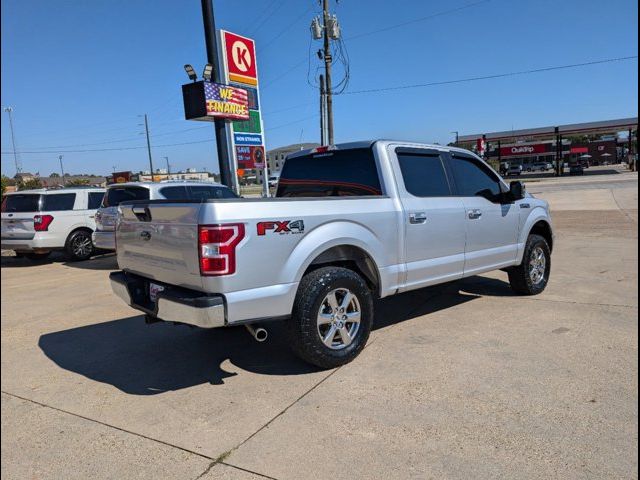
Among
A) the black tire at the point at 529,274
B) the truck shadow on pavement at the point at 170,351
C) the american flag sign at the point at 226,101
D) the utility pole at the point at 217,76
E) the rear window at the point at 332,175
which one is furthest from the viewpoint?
the american flag sign at the point at 226,101

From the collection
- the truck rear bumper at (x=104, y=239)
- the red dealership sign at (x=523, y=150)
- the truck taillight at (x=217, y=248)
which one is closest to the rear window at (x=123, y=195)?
the truck rear bumper at (x=104, y=239)

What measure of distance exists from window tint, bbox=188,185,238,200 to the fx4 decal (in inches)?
252

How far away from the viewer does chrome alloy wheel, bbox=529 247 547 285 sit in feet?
20.7

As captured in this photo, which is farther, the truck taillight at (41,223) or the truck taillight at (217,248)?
the truck taillight at (41,223)

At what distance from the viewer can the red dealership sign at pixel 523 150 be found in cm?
6678

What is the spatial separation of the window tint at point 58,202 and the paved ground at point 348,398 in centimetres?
553

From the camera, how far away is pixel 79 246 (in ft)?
37.0

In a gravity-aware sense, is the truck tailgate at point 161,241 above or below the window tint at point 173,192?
below

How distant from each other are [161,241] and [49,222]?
8.38 metres

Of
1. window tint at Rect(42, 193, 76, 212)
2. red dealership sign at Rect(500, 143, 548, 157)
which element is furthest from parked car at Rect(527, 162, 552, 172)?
window tint at Rect(42, 193, 76, 212)

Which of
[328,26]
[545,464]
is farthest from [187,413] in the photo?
[328,26]

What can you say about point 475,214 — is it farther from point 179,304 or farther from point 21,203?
point 21,203

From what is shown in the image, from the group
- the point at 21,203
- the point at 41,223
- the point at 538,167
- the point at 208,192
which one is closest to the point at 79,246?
the point at 41,223

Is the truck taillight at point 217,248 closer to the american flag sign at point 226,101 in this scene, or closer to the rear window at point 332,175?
the rear window at point 332,175
